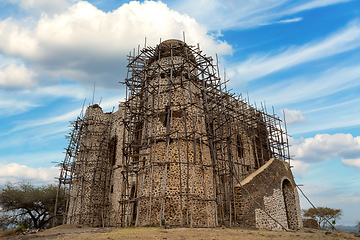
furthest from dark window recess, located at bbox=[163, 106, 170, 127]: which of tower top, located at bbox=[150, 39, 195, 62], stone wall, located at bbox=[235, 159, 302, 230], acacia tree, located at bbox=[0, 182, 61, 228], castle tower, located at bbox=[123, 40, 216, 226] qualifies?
acacia tree, located at bbox=[0, 182, 61, 228]

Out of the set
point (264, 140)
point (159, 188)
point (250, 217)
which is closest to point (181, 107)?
point (159, 188)

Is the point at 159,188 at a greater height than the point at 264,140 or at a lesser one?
lesser

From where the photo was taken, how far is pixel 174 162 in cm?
1209

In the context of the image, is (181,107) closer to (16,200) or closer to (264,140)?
(264,140)

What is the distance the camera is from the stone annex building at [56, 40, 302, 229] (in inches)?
482

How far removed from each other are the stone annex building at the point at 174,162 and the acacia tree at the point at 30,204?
4092 millimetres

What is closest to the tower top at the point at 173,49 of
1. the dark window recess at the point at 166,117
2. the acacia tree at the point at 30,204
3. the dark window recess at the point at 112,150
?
the dark window recess at the point at 166,117

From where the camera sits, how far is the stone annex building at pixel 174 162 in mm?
12242

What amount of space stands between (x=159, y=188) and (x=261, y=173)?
242 inches

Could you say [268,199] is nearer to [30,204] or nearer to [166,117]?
[166,117]

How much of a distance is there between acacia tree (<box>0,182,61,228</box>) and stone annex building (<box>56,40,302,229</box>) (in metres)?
4.09

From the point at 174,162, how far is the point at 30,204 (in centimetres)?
1639

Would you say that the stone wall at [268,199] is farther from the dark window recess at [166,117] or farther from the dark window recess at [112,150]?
the dark window recess at [112,150]

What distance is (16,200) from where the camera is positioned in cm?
2198
